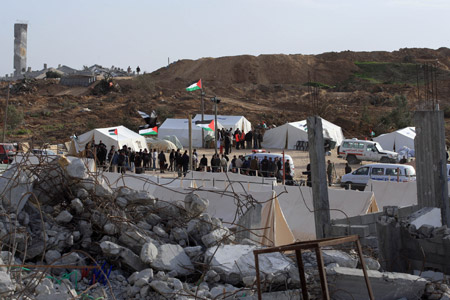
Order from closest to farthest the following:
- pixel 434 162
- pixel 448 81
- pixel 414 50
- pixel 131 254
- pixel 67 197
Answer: pixel 131 254 → pixel 67 197 → pixel 434 162 → pixel 448 81 → pixel 414 50

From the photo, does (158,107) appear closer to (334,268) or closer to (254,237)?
(254,237)

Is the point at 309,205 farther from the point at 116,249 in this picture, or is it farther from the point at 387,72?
the point at 387,72

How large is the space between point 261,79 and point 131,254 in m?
65.9

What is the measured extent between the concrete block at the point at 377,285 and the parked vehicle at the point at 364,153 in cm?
2524

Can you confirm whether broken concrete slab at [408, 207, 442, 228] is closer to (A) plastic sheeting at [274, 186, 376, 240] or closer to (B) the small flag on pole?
(A) plastic sheeting at [274, 186, 376, 240]

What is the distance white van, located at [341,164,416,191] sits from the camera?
71.2ft

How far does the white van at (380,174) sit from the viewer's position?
2169 cm

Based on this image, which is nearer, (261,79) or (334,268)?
(334,268)

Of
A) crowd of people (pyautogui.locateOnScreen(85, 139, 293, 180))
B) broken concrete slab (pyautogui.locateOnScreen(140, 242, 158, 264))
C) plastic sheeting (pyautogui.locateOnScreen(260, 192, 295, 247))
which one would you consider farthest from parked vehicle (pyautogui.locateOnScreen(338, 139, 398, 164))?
broken concrete slab (pyautogui.locateOnScreen(140, 242, 158, 264))

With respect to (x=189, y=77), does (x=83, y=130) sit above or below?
below

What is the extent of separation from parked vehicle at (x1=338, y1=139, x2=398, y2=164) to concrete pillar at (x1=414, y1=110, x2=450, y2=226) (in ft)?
63.3

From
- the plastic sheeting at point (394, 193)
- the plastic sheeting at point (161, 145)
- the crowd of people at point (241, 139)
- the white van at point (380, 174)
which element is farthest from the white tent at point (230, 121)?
the plastic sheeting at point (394, 193)

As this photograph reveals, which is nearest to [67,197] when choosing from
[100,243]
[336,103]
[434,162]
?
[100,243]

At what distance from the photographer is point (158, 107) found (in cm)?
4972
